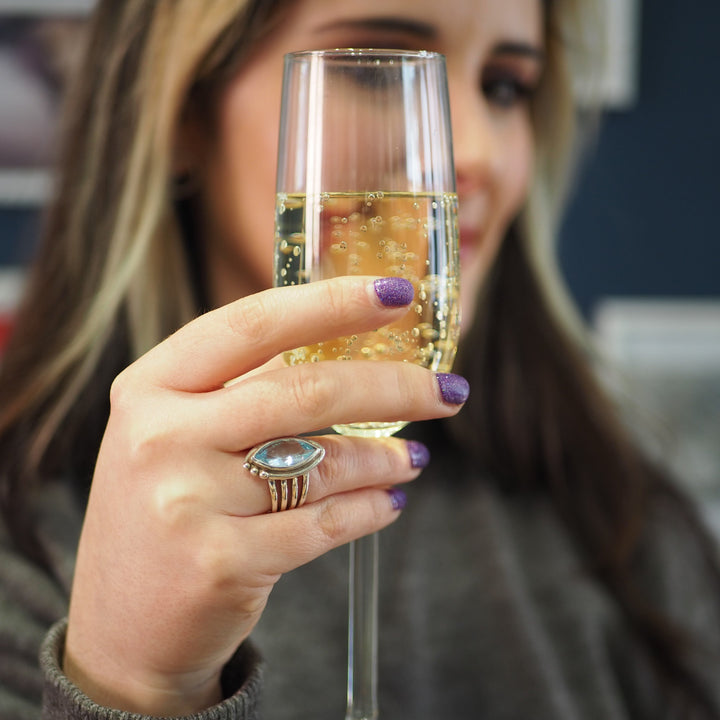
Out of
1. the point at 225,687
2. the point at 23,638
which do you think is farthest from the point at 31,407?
the point at 225,687

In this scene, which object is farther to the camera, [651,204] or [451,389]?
[651,204]

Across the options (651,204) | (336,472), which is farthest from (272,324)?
(651,204)

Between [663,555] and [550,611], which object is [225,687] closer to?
[550,611]

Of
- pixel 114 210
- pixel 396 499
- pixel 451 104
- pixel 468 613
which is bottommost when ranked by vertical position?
pixel 468 613

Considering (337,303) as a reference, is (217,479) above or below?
below

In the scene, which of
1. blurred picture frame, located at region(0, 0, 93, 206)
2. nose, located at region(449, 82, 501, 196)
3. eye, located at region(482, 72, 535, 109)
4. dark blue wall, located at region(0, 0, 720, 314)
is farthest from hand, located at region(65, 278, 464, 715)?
dark blue wall, located at region(0, 0, 720, 314)

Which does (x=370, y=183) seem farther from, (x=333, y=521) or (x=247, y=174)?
(x=247, y=174)

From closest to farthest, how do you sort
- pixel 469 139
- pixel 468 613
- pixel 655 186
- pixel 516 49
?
pixel 469 139 → pixel 516 49 → pixel 468 613 → pixel 655 186
